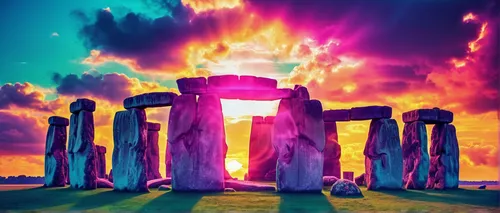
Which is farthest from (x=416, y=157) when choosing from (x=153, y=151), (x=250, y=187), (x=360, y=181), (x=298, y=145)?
(x=153, y=151)

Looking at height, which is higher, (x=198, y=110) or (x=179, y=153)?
(x=198, y=110)

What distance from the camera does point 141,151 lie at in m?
16.8

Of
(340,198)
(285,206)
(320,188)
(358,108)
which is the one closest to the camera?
(285,206)

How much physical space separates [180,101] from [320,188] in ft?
16.0

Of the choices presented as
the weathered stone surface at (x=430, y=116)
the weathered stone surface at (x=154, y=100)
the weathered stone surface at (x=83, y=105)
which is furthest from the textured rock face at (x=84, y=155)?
the weathered stone surface at (x=430, y=116)

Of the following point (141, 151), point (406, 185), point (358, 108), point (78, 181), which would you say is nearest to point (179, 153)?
point (141, 151)

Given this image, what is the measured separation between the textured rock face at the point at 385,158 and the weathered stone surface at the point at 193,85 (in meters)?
5.90

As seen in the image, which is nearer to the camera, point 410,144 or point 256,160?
point 410,144

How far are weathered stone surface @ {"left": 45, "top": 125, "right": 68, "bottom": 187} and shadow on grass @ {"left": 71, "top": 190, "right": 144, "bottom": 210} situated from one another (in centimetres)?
531

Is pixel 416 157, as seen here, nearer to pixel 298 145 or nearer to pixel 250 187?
pixel 298 145

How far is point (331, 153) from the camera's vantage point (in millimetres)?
25062

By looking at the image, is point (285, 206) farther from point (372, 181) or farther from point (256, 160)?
point (256, 160)

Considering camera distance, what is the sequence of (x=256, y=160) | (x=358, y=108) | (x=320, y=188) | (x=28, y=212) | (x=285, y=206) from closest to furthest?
(x=28, y=212) < (x=285, y=206) < (x=320, y=188) < (x=358, y=108) < (x=256, y=160)

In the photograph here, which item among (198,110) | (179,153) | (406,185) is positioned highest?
(198,110)
